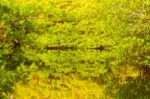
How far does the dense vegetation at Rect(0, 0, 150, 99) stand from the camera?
457cm

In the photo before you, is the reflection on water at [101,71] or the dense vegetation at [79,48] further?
the reflection on water at [101,71]

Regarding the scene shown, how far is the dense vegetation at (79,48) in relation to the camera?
4574mm

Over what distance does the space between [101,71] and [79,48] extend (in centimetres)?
41

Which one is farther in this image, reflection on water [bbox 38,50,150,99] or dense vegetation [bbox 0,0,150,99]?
reflection on water [bbox 38,50,150,99]

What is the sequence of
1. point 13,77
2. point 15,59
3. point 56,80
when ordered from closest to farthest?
point 13,77
point 15,59
point 56,80

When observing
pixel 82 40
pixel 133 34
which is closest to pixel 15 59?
pixel 82 40

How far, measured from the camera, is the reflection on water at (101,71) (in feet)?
15.5

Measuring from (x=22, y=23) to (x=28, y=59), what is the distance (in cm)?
45

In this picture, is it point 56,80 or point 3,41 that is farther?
point 56,80

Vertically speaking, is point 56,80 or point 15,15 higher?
point 15,15

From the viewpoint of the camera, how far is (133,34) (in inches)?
183

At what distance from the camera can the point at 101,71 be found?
190 inches

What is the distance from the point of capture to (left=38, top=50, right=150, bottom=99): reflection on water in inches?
186

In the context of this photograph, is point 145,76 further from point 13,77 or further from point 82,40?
point 13,77
